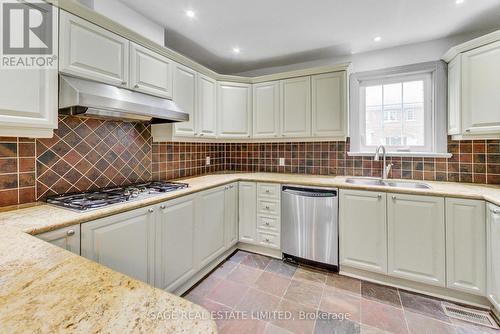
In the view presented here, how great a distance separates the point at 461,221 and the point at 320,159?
1.53m

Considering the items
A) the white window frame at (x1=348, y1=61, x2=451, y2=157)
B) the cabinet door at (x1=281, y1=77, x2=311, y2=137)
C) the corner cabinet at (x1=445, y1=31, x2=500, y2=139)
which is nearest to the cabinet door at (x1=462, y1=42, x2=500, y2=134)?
the corner cabinet at (x1=445, y1=31, x2=500, y2=139)

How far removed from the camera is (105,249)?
1.45 meters

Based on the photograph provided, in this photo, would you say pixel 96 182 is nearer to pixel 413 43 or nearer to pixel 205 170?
pixel 205 170

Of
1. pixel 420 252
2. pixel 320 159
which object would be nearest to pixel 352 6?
pixel 320 159

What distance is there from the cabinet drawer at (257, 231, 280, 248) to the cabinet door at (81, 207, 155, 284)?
132 cm

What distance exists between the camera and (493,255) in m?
1.72

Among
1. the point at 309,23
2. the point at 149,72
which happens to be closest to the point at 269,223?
the point at 149,72

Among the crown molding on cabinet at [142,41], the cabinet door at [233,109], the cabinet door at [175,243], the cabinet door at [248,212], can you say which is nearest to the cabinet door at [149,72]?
the crown molding on cabinet at [142,41]

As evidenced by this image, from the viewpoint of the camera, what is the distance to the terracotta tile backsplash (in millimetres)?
1617

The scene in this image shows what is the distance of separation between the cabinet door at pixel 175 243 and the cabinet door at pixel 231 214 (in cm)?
56

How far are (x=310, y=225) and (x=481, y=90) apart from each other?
1911 mm

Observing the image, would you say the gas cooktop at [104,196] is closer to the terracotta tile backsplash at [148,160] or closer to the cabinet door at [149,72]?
the terracotta tile backsplash at [148,160]

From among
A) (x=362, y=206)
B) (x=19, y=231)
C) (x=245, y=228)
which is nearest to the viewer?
(x=19, y=231)

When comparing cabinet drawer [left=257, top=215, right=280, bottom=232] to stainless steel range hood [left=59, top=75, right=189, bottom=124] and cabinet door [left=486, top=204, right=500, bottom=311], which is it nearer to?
stainless steel range hood [left=59, top=75, right=189, bottom=124]
